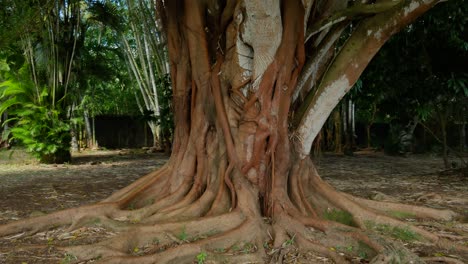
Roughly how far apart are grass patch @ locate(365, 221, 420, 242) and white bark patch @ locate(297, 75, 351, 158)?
0.99 metres

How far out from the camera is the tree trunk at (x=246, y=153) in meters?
3.84

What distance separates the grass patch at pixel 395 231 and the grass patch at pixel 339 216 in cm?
16

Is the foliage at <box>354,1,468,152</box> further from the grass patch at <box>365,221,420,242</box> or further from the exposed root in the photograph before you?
the grass patch at <box>365,221,420,242</box>

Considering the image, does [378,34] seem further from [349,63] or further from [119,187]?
[119,187]

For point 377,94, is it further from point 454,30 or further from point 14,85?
point 14,85

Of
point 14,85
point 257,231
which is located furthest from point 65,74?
point 257,231

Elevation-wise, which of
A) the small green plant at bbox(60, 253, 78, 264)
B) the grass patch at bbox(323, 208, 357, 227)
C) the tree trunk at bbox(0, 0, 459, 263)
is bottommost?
the small green plant at bbox(60, 253, 78, 264)

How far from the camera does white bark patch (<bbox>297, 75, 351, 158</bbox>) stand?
4.72 meters

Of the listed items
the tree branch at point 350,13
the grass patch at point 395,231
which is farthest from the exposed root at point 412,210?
the tree branch at point 350,13

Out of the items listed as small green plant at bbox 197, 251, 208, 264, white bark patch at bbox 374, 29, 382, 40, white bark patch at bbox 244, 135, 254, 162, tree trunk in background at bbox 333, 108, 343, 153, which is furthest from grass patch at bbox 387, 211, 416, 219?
tree trunk in background at bbox 333, 108, 343, 153

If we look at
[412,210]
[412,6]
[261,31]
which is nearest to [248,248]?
[261,31]

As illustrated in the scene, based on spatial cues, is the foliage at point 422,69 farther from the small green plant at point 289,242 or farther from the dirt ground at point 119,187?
the small green plant at point 289,242

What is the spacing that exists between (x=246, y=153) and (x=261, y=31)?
45.8 inches

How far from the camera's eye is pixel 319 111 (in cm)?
478
